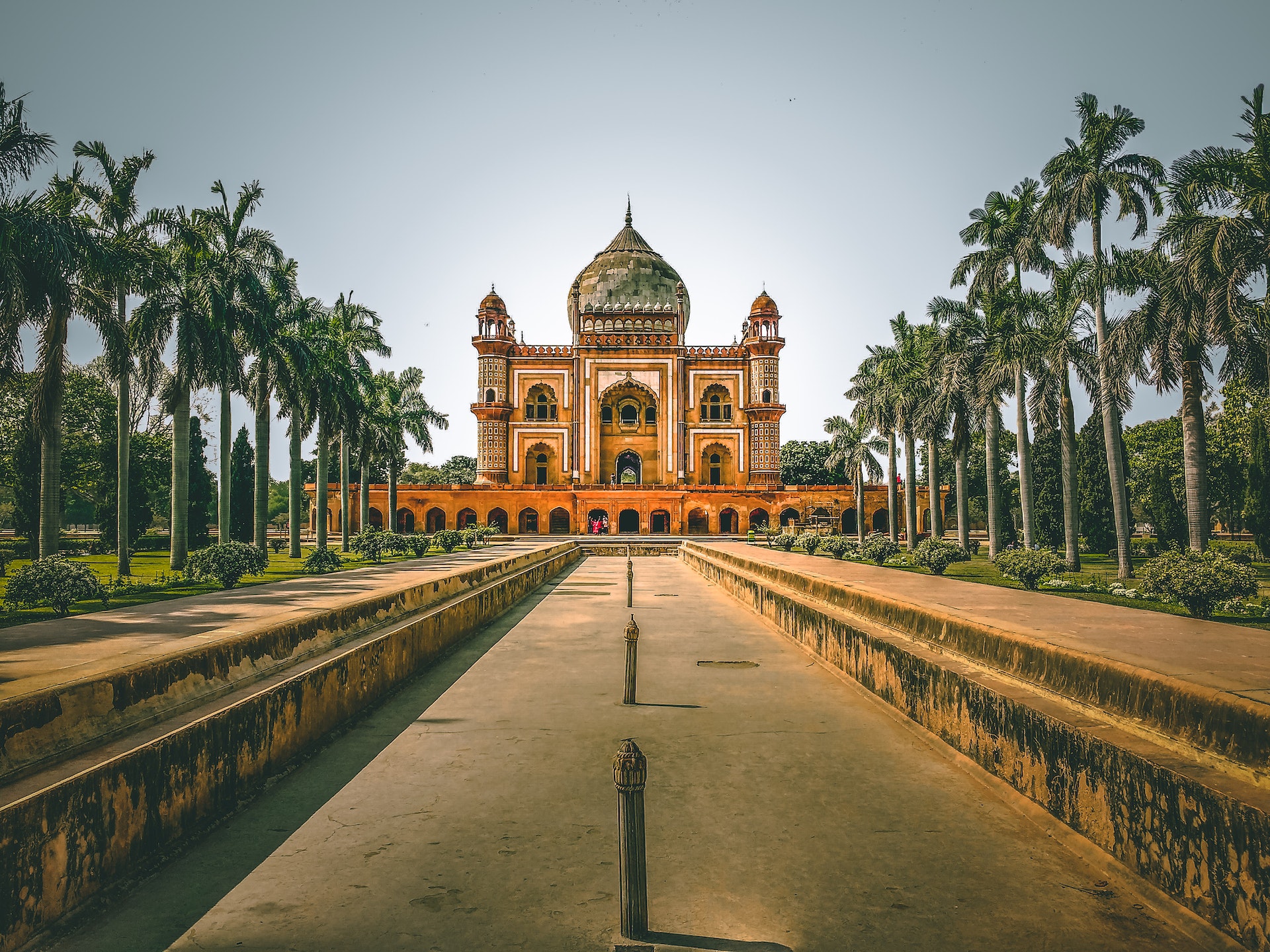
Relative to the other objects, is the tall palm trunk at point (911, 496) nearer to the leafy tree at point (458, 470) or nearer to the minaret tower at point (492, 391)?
the minaret tower at point (492, 391)

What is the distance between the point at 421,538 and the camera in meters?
32.5

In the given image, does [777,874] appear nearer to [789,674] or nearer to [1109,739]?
[1109,739]

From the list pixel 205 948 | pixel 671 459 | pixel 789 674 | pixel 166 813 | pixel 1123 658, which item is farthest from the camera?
pixel 671 459

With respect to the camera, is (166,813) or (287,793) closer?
(166,813)

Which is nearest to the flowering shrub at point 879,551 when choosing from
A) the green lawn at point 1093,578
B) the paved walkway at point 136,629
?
the green lawn at point 1093,578

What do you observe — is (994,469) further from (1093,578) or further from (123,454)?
(123,454)

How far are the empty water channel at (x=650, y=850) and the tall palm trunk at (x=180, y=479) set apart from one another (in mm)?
17369

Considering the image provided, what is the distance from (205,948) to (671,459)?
187 feet

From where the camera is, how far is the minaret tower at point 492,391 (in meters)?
59.6

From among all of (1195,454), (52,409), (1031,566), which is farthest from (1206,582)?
(52,409)

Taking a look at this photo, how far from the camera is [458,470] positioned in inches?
4023

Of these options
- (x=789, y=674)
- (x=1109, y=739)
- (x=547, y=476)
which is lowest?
(x=789, y=674)

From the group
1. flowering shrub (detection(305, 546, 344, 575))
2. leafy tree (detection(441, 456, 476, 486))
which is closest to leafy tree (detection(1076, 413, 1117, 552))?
flowering shrub (detection(305, 546, 344, 575))

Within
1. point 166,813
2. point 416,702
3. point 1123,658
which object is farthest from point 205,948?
point 1123,658
